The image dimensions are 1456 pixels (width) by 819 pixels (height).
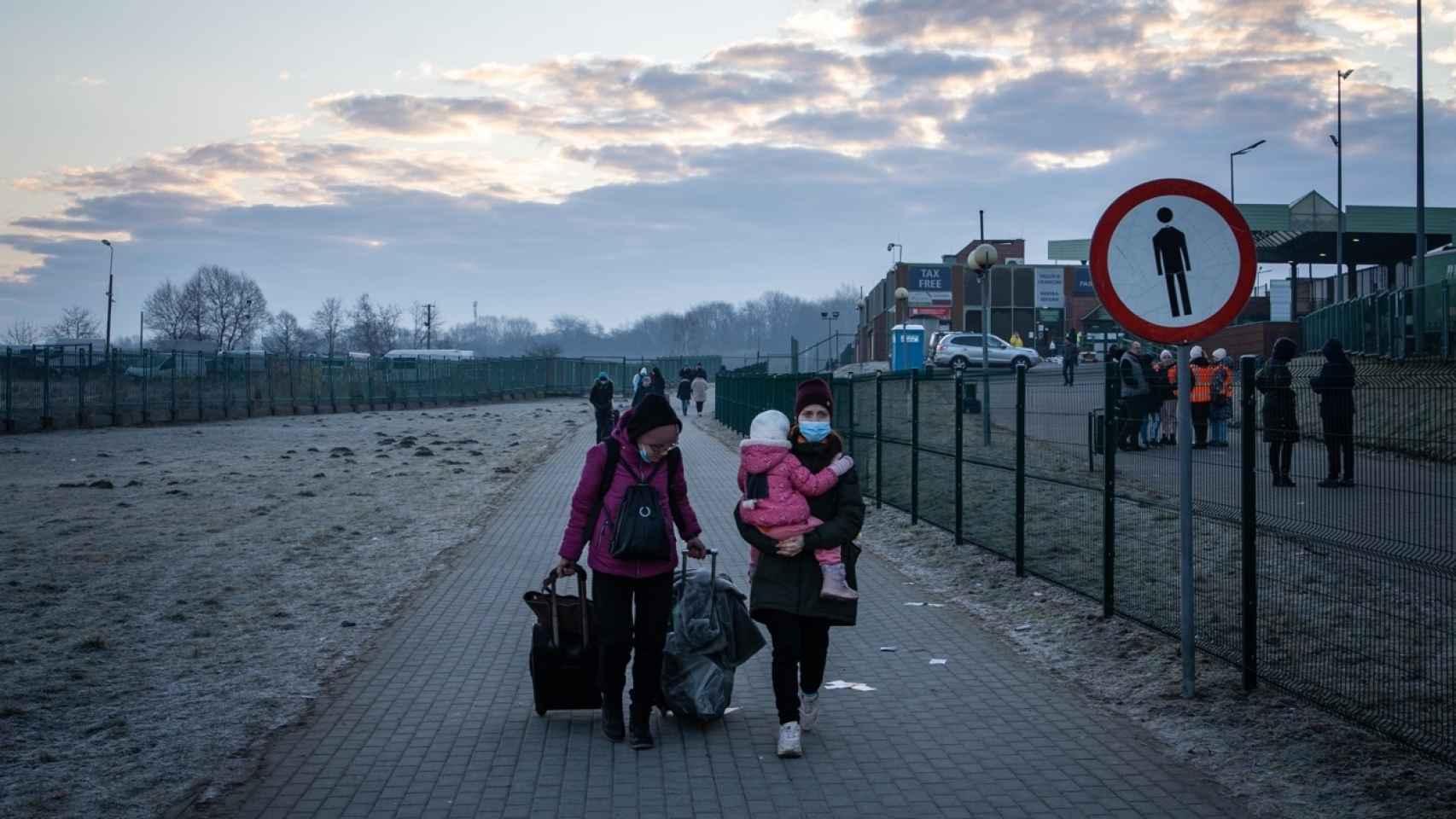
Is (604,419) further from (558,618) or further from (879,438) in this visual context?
(558,618)

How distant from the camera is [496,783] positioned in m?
5.61

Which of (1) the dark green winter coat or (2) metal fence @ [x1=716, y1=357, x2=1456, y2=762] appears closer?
(2) metal fence @ [x1=716, y1=357, x2=1456, y2=762]

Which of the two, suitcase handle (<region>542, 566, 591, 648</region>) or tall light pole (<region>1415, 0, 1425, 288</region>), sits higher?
tall light pole (<region>1415, 0, 1425, 288</region>)

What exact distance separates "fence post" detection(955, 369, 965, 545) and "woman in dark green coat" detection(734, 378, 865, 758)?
639cm

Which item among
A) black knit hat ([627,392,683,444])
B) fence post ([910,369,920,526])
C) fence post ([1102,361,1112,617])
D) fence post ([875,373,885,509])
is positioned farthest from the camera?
fence post ([875,373,885,509])

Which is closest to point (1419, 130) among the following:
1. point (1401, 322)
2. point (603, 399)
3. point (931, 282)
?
point (1401, 322)

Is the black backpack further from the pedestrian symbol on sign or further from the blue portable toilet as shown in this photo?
the blue portable toilet

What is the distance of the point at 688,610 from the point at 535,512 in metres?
11.1

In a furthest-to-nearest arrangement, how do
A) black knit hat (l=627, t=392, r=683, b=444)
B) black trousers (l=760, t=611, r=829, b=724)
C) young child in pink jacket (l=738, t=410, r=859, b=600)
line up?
black knit hat (l=627, t=392, r=683, b=444) < black trousers (l=760, t=611, r=829, b=724) < young child in pink jacket (l=738, t=410, r=859, b=600)

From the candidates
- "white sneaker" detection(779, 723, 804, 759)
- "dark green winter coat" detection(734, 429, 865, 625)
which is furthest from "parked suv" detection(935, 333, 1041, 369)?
"white sneaker" detection(779, 723, 804, 759)

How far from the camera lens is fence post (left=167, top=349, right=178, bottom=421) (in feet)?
152

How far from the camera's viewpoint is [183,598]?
430 inches

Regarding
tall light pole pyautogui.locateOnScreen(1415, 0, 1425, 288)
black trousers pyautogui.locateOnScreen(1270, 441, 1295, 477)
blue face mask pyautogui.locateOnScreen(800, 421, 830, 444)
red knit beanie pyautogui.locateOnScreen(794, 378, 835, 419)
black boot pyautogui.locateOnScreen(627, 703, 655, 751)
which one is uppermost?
tall light pole pyautogui.locateOnScreen(1415, 0, 1425, 288)

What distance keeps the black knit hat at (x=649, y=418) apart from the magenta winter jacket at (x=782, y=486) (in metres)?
0.43
